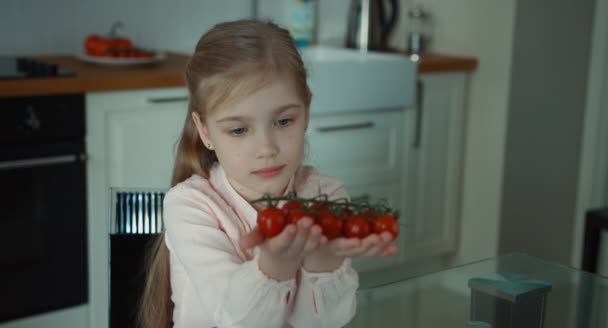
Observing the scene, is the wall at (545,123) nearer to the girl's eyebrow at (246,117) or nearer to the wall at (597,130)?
the wall at (597,130)

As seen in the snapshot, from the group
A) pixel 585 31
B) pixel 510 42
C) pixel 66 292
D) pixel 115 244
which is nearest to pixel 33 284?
pixel 66 292

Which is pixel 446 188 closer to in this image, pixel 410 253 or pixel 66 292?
pixel 410 253

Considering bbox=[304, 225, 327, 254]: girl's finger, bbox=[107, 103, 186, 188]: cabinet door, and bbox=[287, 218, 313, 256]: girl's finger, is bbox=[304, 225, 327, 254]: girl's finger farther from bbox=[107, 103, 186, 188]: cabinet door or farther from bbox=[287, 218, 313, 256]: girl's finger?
bbox=[107, 103, 186, 188]: cabinet door

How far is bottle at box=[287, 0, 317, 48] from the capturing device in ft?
10.4

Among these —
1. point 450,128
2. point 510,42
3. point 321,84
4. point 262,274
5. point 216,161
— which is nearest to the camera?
point 262,274

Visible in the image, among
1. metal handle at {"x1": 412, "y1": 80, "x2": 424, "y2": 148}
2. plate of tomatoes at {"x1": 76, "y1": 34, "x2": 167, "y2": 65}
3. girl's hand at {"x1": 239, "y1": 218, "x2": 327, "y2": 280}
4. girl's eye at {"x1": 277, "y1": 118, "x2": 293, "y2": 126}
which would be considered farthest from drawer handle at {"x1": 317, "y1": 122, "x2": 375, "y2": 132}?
girl's hand at {"x1": 239, "y1": 218, "x2": 327, "y2": 280}

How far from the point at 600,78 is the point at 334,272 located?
232 cm

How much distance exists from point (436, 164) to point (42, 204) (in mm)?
1434

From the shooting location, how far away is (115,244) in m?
1.14

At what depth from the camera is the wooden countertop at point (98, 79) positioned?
6.80 feet

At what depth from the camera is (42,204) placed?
2201 millimetres

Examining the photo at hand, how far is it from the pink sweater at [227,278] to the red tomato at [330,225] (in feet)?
0.45

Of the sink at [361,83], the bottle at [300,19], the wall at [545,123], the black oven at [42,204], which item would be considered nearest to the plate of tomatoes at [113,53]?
the black oven at [42,204]

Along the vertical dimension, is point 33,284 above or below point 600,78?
below
